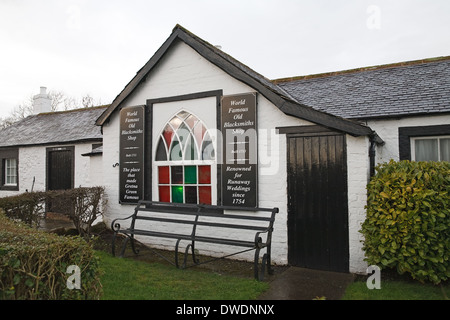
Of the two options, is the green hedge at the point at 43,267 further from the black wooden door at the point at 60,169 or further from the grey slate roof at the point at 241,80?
the black wooden door at the point at 60,169

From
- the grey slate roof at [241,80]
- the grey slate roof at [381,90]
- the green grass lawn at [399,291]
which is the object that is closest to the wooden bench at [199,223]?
the green grass lawn at [399,291]

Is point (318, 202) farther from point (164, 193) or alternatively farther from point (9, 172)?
point (9, 172)

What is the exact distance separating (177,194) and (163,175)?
2.00 feet

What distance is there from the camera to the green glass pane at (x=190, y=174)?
23.7 feet

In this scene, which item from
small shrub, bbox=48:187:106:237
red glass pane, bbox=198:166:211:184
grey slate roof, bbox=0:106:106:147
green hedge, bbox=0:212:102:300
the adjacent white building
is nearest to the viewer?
green hedge, bbox=0:212:102:300

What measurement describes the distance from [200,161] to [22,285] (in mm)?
4306

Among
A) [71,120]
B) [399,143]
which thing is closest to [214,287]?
[399,143]

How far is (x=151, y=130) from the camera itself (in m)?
7.89

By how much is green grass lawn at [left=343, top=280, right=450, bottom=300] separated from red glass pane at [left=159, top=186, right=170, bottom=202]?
14.3 feet

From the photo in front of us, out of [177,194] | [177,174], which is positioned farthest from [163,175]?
[177,194]

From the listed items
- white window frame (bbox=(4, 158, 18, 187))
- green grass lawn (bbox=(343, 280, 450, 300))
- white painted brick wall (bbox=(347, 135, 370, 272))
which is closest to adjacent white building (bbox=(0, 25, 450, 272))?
white painted brick wall (bbox=(347, 135, 370, 272))

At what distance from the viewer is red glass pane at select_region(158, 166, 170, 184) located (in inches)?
299

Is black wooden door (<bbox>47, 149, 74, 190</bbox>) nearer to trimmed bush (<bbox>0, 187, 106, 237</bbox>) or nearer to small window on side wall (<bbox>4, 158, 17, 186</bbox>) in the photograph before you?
small window on side wall (<bbox>4, 158, 17, 186</bbox>)

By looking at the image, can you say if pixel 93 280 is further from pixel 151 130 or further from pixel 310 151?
pixel 151 130
